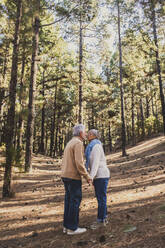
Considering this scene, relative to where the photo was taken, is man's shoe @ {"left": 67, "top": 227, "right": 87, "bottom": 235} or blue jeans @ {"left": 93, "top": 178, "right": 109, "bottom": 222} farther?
blue jeans @ {"left": 93, "top": 178, "right": 109, "bottom": 222}

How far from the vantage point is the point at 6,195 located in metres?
7.21

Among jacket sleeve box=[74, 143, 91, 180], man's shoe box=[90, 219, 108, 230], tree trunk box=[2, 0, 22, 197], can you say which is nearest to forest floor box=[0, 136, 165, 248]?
man's shoe box=[90, 219, 108, 230]

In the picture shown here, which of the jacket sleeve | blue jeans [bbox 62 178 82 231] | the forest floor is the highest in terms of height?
the jacket sleeve

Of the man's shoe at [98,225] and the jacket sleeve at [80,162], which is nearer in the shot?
the jacket sleeve at [80,162]

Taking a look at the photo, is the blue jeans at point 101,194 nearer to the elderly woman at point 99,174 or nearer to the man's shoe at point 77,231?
the elderly woman at point 99,174

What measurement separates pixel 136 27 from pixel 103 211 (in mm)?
15947

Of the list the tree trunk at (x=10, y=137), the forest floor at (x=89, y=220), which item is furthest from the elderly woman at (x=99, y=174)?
the tree trunk at (x=10, y=137)

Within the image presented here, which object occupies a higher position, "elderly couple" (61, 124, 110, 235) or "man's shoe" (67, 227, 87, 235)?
"elderly couple" (61, 124, 110, 235)

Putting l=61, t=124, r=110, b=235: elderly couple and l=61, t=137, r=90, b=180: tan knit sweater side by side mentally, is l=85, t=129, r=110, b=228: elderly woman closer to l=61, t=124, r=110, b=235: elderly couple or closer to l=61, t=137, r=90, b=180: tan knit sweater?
l=61, t=124, r=110, b=235: elderly couple

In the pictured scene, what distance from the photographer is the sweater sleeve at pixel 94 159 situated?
4.05 metres

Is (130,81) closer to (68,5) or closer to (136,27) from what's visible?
(136,27)

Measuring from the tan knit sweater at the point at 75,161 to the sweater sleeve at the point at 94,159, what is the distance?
0.22 metres

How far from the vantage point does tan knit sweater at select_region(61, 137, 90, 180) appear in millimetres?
3869

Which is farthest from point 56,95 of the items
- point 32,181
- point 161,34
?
point 32,181
